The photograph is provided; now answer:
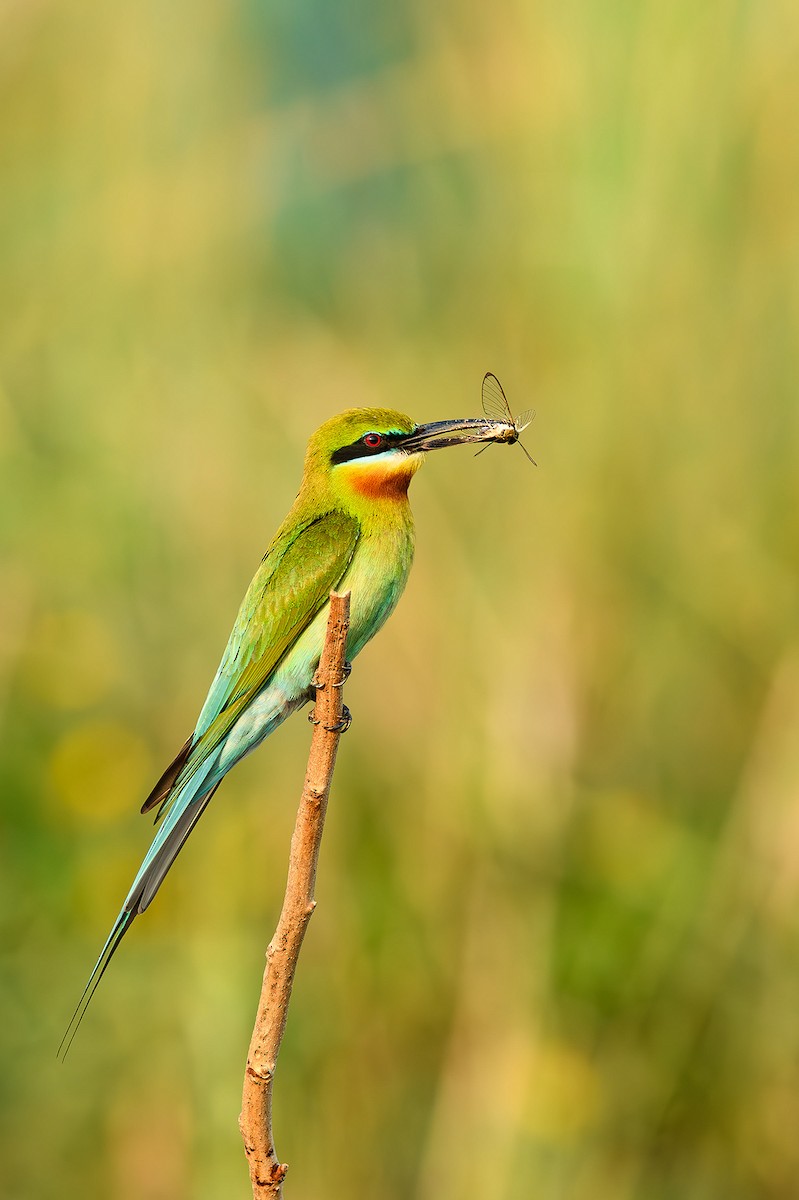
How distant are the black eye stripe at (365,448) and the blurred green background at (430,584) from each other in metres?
0.69

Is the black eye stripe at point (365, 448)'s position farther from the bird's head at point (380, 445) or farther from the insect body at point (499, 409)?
the insect body at point (499, 409)

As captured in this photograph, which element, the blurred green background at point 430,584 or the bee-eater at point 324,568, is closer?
the bee-eater at point 324,568

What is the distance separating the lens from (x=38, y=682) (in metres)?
3.13

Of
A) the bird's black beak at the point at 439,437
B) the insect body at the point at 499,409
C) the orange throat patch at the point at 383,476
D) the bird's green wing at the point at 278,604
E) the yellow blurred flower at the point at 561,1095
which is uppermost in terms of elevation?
the insect body at the point at 499,409

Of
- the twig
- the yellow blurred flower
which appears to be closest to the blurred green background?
the yellow blurred flower

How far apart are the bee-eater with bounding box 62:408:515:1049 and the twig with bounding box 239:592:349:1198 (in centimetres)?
63

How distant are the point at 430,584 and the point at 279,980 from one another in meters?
1.74

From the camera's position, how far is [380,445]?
83.7 inches

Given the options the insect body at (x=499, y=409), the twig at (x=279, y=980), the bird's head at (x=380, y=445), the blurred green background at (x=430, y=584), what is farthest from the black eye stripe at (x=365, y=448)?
the twig at (x=279, y=980)

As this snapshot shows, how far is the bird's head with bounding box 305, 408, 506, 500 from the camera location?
212 cm

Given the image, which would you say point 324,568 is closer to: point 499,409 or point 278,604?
point 278,604

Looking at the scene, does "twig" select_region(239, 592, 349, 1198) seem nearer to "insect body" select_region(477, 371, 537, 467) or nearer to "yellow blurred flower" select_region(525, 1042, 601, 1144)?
"insect body" select_region(477, 371, 537, 467)

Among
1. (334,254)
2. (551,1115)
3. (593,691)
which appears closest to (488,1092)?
(551,1115)

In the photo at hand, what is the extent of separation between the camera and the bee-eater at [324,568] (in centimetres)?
205
